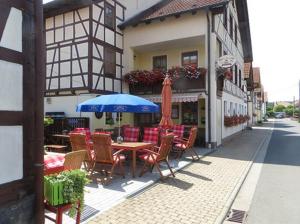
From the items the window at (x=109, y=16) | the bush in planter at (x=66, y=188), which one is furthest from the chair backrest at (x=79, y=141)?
the window at (x=109, y=16)

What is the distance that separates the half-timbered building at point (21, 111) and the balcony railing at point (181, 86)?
10683 millimetres

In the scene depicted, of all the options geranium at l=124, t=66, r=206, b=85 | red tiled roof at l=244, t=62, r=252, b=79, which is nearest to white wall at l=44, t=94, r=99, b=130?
geranium at l=124, t=66, r=206, b=85

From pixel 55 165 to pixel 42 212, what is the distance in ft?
3.96

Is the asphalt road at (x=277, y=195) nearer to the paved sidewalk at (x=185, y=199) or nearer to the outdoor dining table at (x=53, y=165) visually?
the paved sidewalk at (x=185, y=199)

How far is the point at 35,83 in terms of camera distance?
381 centimetres

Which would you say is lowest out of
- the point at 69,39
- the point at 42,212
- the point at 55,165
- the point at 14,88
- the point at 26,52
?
the point at 42,212

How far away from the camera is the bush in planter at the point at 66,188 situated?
3689 mm

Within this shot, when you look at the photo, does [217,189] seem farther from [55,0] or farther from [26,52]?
[55,0]

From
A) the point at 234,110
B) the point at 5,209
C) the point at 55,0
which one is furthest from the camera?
the point at 234,110

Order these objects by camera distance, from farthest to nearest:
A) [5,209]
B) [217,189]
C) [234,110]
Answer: [234,110] → [217,189] → [5,209]

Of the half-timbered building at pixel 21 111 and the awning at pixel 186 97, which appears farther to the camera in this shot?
the awning at pixel 186 97

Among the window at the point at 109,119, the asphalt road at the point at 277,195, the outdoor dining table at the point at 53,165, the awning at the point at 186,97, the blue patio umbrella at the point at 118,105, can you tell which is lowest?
the asphalt road at the point at 277,195

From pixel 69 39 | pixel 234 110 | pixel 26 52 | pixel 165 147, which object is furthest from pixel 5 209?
pixel 234 110

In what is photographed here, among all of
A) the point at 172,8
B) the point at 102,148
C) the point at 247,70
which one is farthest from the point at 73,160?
the point at 247,70
